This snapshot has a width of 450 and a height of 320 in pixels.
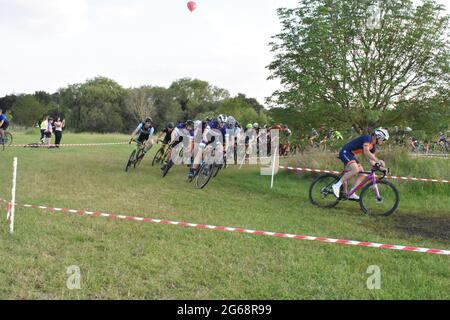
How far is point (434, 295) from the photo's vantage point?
436 cm

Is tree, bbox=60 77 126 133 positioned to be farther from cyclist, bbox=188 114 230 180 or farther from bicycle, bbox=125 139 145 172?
cyclist, bbox=188 114 230 180

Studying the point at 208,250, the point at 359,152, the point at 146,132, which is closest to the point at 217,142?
the point at 146,132

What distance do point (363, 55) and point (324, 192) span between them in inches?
209

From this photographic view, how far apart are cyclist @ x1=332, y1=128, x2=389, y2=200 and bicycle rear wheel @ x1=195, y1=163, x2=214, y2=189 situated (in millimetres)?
3469

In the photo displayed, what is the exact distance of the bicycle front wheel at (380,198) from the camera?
28.5 feet

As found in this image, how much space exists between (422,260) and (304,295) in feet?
7.48

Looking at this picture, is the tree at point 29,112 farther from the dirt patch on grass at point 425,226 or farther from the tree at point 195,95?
the dirt patch on grass at point 425,226

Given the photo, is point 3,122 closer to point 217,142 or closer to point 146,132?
point 146,132

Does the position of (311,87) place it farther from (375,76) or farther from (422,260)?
(422,260)

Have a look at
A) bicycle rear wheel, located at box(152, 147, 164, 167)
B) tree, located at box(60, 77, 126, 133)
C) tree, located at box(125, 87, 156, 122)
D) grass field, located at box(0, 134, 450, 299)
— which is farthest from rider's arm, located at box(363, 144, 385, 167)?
tree, located at box(60, 77, 126, 133)

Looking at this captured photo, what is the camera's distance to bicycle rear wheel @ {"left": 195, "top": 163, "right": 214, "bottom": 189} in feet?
36.3

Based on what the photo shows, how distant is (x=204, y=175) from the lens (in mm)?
11086

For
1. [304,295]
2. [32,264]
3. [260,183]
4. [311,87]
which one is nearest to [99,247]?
[32,264]

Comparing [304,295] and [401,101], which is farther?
[401,101]
